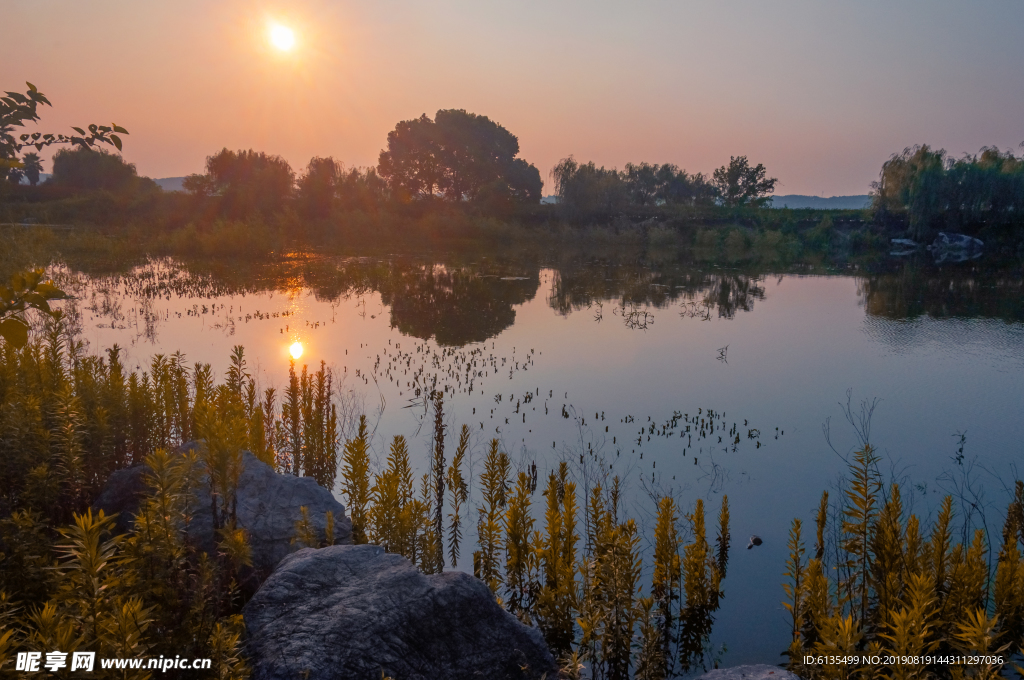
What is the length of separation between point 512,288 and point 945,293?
61.0 feet

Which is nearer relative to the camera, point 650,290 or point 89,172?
point 650,290

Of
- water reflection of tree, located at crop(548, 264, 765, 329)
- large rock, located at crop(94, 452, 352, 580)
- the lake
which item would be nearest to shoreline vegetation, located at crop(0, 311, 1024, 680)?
large rock, located at crop(94, 452, 352, 580)

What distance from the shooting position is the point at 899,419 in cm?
1051

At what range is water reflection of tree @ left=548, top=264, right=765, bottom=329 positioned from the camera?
21800 mm

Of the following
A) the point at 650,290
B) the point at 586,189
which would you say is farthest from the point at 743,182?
the point at 650,290

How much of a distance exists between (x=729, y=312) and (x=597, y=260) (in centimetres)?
2007

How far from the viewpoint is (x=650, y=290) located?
2639 centimetres

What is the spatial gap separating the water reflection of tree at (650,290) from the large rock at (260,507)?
14.4 metres

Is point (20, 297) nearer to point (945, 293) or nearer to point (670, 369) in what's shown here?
point (670, 369)

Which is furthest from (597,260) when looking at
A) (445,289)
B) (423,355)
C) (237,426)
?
(237,426)

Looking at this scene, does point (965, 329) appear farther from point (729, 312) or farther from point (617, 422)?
point (617, 422)

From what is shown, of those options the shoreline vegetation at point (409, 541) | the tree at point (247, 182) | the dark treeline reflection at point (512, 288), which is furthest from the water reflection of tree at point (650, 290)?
the tree at point (247, 182)

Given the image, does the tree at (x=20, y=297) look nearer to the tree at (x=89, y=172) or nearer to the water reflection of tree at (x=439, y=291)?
→ the water reflection of tree at (x=439, y=291)

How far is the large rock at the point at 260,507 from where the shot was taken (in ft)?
15.0
